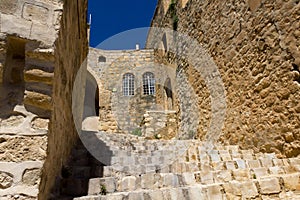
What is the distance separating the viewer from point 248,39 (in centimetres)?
397

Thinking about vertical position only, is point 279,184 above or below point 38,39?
below

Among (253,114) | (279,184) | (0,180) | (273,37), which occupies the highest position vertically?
(273,37)

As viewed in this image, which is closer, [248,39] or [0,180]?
[0,180]

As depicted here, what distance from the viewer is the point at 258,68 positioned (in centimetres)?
370

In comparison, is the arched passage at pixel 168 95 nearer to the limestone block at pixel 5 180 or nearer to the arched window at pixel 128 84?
the arched window at pixel 128 84

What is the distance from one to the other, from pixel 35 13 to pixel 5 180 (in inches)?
43.3

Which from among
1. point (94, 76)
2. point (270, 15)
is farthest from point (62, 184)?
point (94, 76)

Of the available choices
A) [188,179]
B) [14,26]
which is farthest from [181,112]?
[14,26]

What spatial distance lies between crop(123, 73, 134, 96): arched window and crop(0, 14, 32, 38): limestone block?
41.1 ft

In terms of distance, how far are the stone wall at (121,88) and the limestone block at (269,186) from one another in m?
9.60

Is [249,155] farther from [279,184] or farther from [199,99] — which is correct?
[199,99]

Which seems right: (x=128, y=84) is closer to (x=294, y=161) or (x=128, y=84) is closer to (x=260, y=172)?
(x=294, y=161)

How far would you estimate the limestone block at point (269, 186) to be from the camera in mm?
1966

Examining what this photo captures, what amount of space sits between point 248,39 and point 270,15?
1.87 ft
